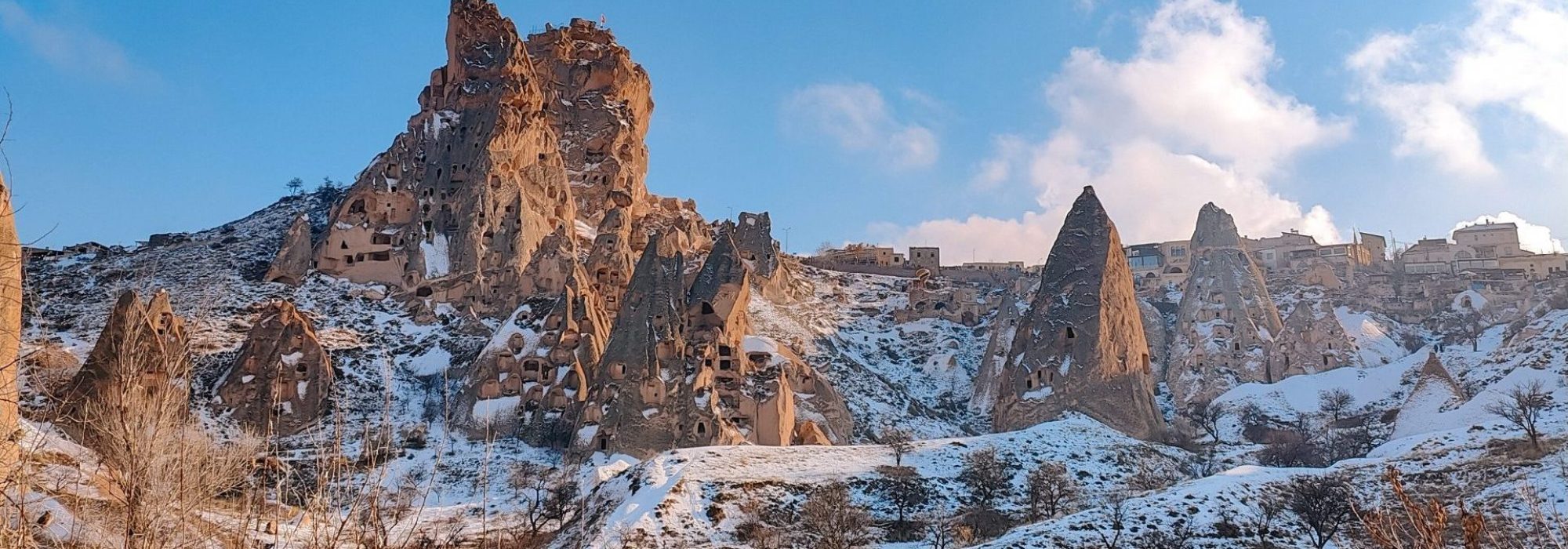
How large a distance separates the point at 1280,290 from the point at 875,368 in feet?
136

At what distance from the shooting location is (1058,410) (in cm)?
5747

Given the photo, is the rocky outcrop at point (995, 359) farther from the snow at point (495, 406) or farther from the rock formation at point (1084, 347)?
the snow at point (495, 406)

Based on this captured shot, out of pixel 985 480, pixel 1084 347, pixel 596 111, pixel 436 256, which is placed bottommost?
pixel 985 480

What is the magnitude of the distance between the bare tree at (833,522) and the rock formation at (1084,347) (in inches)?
984

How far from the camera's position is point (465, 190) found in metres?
78.8

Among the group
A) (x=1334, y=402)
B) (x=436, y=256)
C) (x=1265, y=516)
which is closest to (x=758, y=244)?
(x=436, y=256)

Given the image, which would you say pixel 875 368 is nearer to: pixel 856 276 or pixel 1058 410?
pixel 1058 410

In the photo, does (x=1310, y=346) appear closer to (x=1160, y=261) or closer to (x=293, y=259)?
(x=1160, y=261)

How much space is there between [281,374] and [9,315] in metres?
47.4

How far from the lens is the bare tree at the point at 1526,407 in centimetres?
3691

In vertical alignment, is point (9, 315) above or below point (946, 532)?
above

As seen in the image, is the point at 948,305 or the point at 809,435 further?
the point at 948,305

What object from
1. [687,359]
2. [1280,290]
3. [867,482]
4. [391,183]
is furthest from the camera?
[1280,290]

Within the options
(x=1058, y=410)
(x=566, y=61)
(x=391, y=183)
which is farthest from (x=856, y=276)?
(x=1058, y=410)
